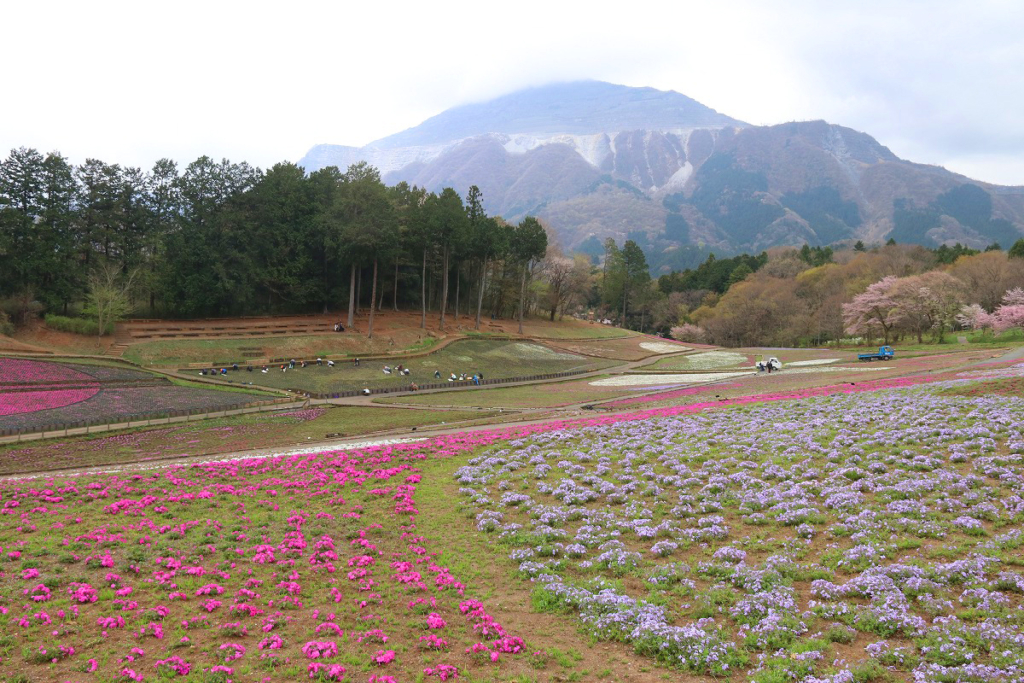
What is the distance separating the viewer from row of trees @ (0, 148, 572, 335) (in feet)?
200

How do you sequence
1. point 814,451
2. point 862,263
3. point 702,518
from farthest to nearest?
point 862,263 < point 814,451 < point 702,518

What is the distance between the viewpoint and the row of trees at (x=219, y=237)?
61031 millimetres

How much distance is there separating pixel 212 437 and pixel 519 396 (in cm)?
2302

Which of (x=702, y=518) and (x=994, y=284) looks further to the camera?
(x=994, y=284)

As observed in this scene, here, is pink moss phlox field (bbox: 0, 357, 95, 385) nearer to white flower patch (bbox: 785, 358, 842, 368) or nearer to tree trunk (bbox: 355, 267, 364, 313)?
tree trunk (bbox: 355, 267, 364, 313)

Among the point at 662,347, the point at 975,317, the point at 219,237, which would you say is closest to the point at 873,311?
the point at 975,317

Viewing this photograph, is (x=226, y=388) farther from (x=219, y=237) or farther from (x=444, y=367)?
(x=219, y=237)

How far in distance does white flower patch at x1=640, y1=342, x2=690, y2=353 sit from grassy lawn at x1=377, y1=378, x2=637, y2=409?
3194 cm

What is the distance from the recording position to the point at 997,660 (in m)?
8.19

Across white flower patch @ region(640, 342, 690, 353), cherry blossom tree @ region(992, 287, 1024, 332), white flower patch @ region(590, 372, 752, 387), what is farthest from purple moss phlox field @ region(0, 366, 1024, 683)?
white flower patch @ region(640, 342, 690, 353)

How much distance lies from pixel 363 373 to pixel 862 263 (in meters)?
97.2

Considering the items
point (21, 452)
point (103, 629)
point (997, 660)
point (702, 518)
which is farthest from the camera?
point (21, 452)

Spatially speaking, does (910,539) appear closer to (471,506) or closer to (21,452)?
(471,506)

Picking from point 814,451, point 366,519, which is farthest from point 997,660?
point 366,519
